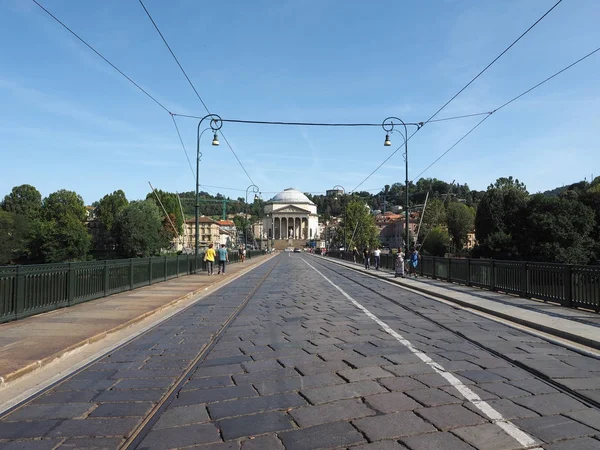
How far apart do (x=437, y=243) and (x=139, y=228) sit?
170ft

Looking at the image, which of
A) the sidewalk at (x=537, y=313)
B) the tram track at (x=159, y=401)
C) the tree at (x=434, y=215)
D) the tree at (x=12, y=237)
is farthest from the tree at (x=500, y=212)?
the tree at (x=12, y=237)

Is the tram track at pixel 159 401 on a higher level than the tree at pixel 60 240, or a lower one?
lower

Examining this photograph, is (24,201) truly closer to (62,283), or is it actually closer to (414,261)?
(414,261)

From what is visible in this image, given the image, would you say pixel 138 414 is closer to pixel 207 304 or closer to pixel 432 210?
pixel 207 304

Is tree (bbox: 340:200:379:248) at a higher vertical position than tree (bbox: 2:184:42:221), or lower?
lower

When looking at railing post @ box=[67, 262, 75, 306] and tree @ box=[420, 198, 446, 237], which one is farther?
tree @ box=[420, 198, 446, 237]

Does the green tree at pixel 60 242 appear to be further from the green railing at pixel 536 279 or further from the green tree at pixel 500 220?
the green railing at pixel 536 279

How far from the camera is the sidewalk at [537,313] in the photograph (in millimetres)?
9633

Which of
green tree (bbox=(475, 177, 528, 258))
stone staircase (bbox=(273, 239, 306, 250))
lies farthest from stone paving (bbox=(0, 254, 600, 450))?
stone staircase (bbox=(273, 239, 306, 250))

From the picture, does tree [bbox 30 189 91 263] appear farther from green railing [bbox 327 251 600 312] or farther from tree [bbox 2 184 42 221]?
green railing [bbox 327 251 600 312]

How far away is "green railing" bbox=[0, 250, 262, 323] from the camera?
34.2 feet

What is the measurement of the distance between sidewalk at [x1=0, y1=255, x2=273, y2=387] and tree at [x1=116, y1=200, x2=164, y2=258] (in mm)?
77309

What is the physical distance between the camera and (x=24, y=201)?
11075 centimetres

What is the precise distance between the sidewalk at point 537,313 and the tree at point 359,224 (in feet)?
215
